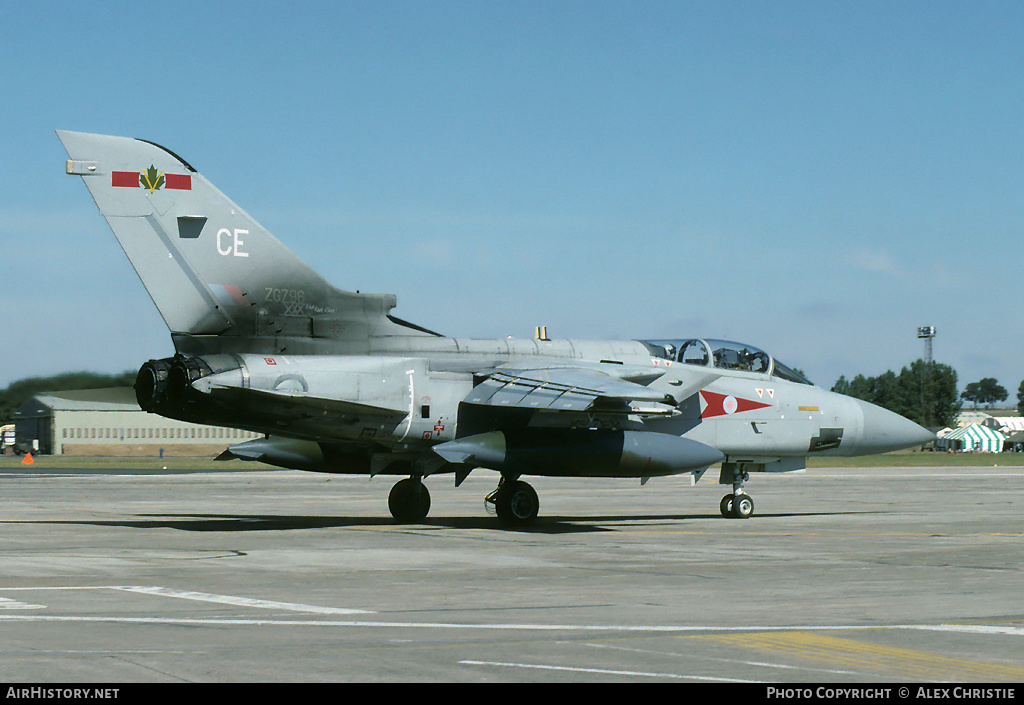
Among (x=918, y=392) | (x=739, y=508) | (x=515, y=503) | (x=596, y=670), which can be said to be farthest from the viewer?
(x=918, y=392)

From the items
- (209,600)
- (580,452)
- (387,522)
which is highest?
(580,452)

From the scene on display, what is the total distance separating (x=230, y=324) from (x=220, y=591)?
7845 millimetres

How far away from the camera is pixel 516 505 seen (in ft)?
71.4

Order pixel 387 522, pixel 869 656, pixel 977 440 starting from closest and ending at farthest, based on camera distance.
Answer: pixel 869 656 < pixel 387 522 < pixel 977 440

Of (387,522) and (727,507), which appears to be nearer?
(387,522)

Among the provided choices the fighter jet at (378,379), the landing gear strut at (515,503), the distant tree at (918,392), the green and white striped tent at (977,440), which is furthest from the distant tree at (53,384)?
the distant tree at (918,392)

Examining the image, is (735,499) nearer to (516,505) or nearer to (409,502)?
(516,505)

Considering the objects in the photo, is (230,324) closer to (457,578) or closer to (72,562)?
(72,562)

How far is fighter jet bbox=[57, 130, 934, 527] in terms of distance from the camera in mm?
18938

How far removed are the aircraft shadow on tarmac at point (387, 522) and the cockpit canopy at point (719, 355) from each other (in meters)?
3.15

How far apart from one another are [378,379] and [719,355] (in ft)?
24.4

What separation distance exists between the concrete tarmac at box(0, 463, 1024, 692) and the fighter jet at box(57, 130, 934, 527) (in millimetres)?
1386

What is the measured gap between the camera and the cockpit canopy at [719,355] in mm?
23438

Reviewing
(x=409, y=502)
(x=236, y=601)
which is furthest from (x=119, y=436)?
(x=236, y=601)
